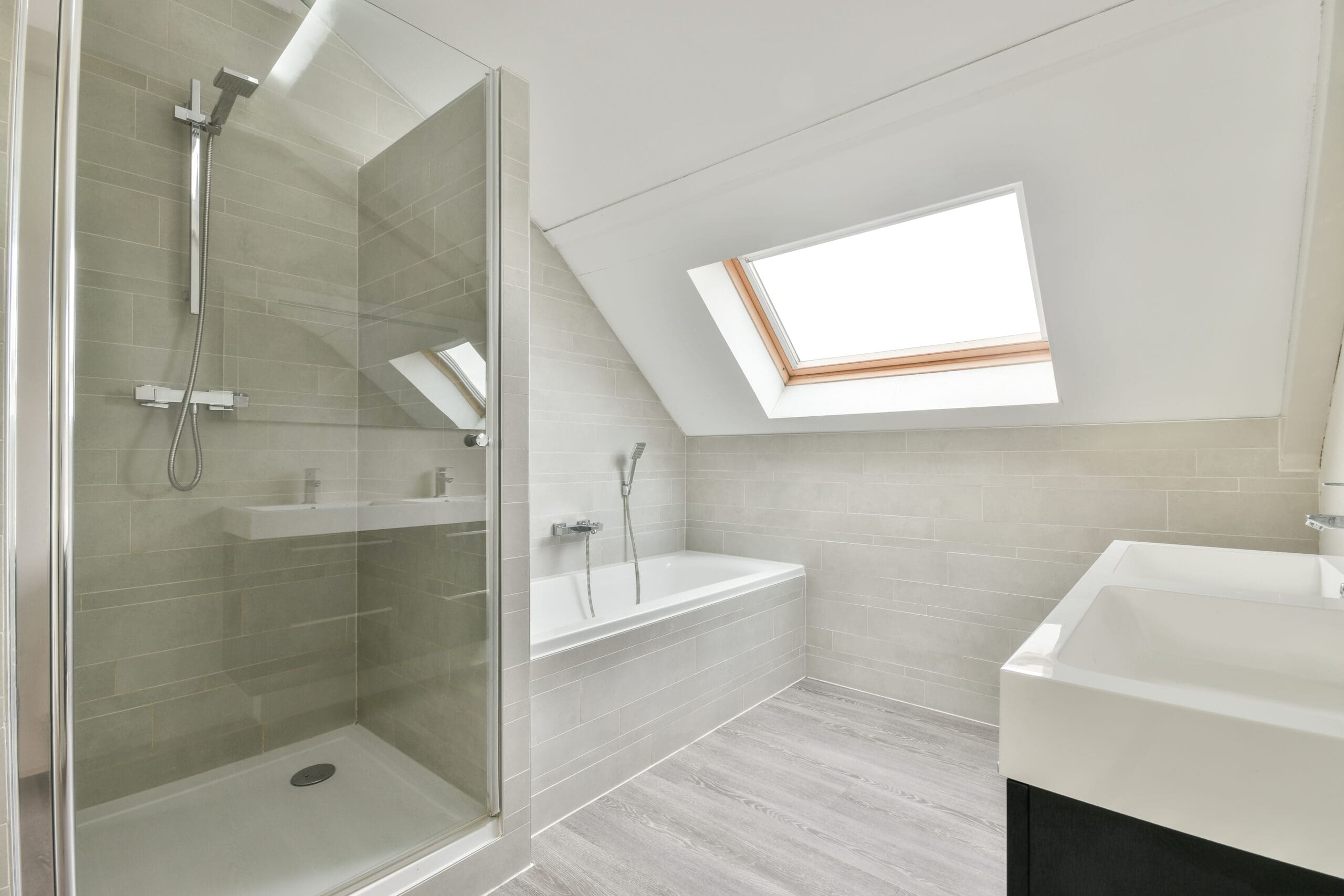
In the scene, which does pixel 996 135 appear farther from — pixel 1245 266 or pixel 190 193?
pixel 190 193

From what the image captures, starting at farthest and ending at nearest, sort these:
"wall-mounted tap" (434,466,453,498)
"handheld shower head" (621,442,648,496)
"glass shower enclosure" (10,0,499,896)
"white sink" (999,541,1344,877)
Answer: "handheld shower head" (621,442,648,496) → "wall-mounted tap" (434,466,453,498) → "glass shower enclosure" (10,0,499,896) → "white sink" (999,541,1344,877)

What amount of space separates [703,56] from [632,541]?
7.10 ft

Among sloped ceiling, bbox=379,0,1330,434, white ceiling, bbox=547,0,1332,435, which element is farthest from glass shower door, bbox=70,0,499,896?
white ceiling, bbox=547,0,1332,435

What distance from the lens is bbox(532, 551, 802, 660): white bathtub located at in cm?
213

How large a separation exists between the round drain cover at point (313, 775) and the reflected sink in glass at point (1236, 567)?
1968mm

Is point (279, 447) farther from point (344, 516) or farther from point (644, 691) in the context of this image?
point (644, 691)

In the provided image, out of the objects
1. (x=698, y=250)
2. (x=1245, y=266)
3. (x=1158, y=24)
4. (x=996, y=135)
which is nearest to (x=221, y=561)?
(x=698, y=250)

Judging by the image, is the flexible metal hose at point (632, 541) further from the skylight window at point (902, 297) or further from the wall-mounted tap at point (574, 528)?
the skylight window at point (902, 297)

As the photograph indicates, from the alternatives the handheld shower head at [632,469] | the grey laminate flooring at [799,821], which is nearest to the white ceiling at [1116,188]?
the handheld shower head at [632,469]

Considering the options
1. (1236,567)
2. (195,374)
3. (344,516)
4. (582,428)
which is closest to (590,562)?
(582,428)

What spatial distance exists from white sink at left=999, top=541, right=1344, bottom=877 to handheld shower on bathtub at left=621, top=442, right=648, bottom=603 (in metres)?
2.28

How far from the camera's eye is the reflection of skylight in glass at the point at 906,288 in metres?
2.56

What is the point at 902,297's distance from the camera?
2.92 meters

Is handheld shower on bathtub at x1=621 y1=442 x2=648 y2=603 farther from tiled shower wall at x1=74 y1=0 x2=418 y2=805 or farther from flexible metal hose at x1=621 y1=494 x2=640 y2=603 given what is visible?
tiled shower wall at x1=74 y1=0 x2=418 y2=805
